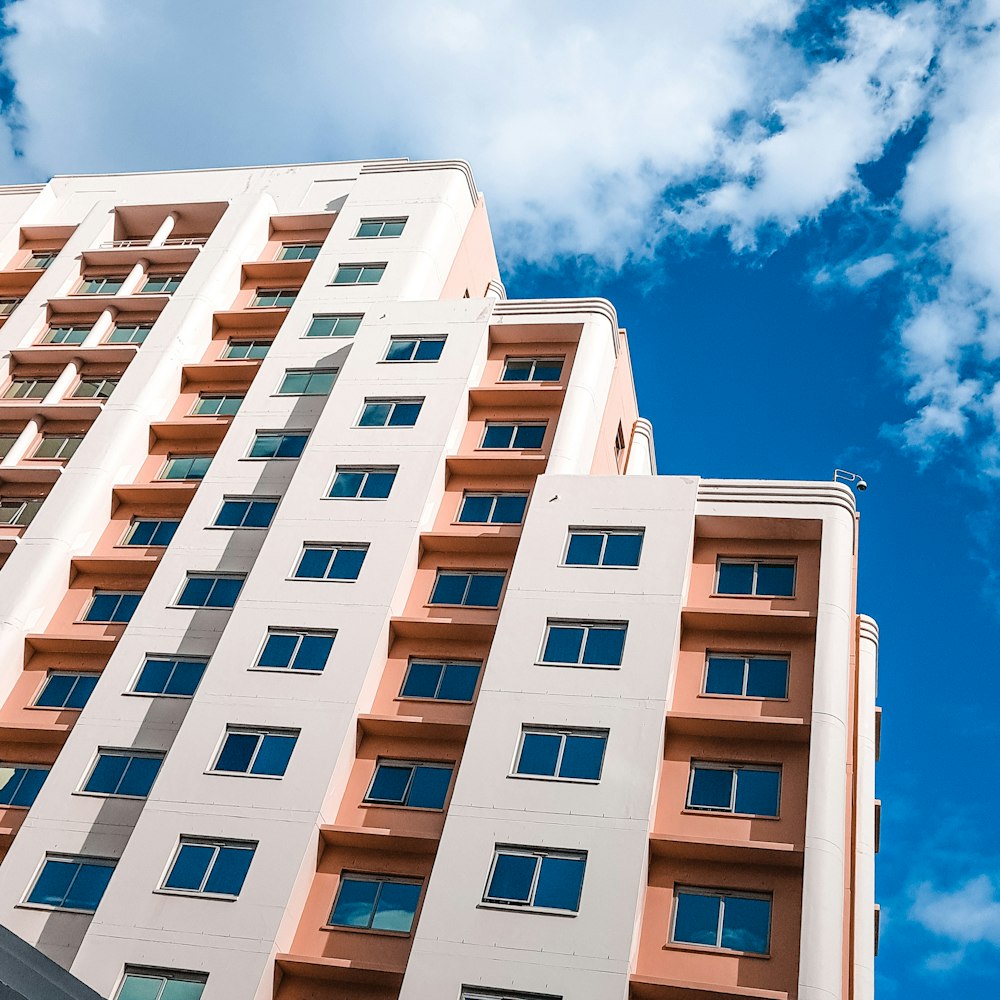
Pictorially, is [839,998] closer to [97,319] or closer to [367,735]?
[367,735]

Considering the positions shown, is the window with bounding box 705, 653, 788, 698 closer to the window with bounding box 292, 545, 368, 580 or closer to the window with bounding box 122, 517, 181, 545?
the window with bounding box 292, 545, 368, 580

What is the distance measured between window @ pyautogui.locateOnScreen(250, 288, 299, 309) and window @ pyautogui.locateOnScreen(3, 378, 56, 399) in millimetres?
9491

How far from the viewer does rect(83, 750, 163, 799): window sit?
3388 centimetres

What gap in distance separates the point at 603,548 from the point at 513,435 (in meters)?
7.85

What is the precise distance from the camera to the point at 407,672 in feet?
117

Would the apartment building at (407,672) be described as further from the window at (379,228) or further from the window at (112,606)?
the window at (379,228)

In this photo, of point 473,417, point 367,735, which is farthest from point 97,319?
point 367,735

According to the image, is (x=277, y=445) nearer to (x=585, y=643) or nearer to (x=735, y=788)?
(x=585, y=643)

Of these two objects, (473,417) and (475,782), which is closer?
(475,782)

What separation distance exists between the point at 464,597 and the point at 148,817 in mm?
11805

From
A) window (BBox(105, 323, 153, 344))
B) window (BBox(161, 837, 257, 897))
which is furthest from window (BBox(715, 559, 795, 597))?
window (BBox(105, 323, 153, 344))

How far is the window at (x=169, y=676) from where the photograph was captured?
36125mm

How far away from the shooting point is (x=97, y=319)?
170ft

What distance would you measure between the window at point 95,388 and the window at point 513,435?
56.6 ft
